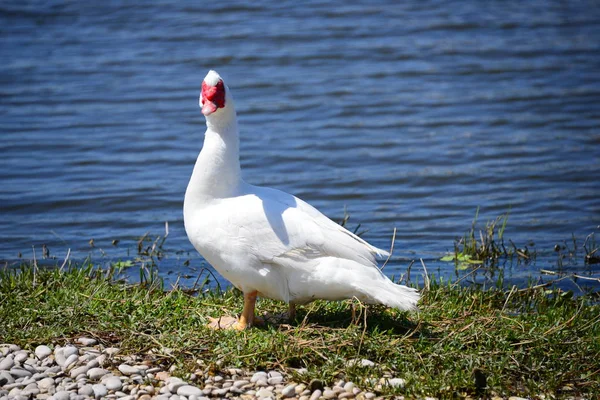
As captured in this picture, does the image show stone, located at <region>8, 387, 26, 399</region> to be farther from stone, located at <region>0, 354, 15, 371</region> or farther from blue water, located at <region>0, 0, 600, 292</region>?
blue water, located at <region>0, 0, 600, 292</region>

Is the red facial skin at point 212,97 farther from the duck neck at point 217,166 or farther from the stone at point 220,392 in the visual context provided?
the stone at point 220,392

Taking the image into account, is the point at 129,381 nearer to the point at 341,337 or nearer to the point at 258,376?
the point at 258,376

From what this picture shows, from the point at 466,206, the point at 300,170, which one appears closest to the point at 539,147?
the point at 466,206

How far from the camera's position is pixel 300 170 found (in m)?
11.4

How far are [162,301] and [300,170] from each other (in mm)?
5618

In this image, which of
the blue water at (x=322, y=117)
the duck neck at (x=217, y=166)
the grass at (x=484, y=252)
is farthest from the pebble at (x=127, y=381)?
the grass at (x=484, y=252)

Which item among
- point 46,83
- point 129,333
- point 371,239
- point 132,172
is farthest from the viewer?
point 46,83

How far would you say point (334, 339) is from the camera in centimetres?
511

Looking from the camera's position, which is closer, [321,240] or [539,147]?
[321,240]

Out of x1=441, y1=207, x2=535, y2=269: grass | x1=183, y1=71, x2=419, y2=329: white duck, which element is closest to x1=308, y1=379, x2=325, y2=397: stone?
x1=183, y1=71, x2=419, y2=329: white duck

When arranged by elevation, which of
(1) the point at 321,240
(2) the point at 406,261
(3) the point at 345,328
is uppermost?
(1) the point at 321,240

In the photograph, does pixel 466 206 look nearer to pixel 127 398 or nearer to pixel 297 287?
pixel 297 287

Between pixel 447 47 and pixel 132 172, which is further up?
pixel 447 47

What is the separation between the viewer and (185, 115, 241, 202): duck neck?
5.66 m
